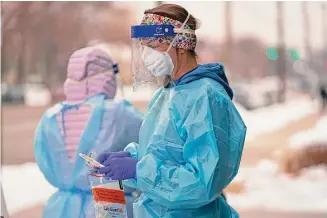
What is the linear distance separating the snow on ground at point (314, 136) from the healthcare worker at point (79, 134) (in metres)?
1.46

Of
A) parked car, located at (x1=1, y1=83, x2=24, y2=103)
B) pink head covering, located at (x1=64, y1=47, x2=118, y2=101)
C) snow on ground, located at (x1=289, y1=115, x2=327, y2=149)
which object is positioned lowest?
snow on ground, located at (x1=289, y1=115, x2=327, y2=149)

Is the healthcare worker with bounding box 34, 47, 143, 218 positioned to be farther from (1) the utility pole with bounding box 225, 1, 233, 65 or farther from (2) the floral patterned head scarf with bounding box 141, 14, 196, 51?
(1) the utility pole with bounding box 225, 1, 233, 65

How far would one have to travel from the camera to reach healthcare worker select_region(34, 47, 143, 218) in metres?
2.61

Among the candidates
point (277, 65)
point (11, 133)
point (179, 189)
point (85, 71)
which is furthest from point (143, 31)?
point (11, 133)

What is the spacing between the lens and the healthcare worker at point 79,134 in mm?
2605

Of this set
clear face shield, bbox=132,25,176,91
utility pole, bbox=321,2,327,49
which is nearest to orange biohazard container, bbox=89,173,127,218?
clear face shield, bbox=132,25,176,91

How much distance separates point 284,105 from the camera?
150 inches

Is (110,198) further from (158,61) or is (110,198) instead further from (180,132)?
(158,61)

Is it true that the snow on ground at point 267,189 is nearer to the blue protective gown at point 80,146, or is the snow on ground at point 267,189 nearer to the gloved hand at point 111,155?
the blue protective gown at point 80,146

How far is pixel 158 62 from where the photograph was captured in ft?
6.27

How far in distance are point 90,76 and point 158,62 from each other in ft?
2.95

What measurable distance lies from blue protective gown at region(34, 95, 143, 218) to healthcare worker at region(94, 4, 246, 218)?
58 centimetres

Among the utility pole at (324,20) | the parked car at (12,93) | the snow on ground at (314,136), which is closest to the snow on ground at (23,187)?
the parked car at (12,93)

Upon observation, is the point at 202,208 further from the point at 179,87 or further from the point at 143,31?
the point at 143,31
